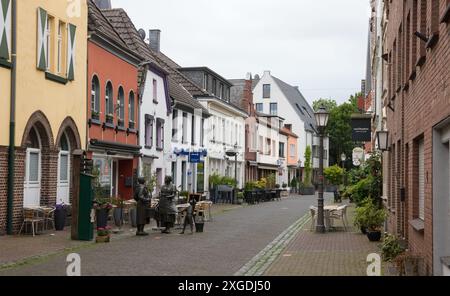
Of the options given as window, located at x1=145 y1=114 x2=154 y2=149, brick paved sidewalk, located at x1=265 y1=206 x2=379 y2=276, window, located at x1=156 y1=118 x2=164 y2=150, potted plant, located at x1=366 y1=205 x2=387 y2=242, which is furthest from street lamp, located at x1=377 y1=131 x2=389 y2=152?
window, located at x1=156 y1=118 x2=164 y2=150

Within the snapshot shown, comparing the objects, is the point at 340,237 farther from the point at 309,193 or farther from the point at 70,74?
the point at 309,193

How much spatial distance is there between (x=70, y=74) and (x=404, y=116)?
11.3 metres

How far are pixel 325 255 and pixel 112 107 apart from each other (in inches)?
530

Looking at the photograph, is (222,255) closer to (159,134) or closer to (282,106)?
(159,134)

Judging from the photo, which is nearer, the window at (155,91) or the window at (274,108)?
the window at (155,91)

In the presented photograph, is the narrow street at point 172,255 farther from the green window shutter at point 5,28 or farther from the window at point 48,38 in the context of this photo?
the window at point 48,38

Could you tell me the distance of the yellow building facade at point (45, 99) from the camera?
17.8 meters

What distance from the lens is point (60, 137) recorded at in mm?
20875

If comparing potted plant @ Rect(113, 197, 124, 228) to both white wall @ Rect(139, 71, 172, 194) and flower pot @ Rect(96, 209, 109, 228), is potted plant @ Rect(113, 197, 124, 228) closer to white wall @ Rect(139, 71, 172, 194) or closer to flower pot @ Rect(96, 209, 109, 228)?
flower pot @ Rect(96, 209, 109, 228)

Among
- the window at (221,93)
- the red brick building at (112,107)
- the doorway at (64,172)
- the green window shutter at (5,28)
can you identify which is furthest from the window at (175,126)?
the green window shutter at (5,28)

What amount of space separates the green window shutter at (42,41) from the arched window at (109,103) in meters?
5.84

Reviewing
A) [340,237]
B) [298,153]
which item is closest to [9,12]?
[340,237]

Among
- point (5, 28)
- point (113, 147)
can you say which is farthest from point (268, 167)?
point (5, 28)

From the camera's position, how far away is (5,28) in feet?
56.0
